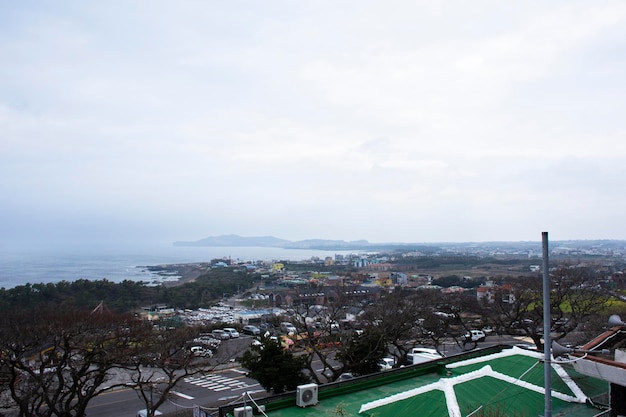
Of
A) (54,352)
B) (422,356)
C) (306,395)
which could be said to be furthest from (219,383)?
(306,395)

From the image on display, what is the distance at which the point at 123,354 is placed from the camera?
12.4 meters

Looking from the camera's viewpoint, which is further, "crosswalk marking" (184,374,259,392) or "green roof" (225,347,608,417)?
"crosswalk marking" (184,374,259,392)

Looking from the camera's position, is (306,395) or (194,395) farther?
(194,395)

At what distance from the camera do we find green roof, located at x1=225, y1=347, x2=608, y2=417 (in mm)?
6859

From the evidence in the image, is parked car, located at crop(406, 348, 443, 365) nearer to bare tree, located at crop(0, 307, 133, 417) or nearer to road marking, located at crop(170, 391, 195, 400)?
road marking, located at crop(170, 391, 195, 400)

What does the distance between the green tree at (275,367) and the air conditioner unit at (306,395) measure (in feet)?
18.5

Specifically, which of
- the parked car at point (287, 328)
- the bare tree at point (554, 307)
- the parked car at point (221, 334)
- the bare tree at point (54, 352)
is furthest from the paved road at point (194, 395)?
the bare tree at point (554, 307)

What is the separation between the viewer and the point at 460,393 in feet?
23.9

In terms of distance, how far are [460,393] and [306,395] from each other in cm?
259

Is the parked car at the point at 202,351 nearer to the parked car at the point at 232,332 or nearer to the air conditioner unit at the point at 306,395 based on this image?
A: the parked car at the point at 232,332

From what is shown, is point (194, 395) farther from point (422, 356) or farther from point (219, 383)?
point (422, 356)

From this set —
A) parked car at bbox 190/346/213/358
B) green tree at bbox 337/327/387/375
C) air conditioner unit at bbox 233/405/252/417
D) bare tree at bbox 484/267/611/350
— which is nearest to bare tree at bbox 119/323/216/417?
parked car at bbox 190/346/213/358

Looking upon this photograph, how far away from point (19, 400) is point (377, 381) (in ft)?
30.0

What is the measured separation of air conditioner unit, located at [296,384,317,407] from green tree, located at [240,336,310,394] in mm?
5634
